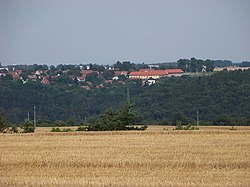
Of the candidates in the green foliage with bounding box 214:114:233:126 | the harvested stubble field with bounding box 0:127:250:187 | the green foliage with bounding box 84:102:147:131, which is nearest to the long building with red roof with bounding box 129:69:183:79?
the green foliage with bounding box 214:114:233:126

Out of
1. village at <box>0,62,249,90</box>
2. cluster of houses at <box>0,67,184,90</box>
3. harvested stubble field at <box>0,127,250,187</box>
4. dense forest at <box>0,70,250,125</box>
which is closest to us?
harvested stubble field at <box>0,127,250,187</box>

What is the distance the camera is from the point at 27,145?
33625 millimetres

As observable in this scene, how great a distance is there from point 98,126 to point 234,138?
49.2 ft

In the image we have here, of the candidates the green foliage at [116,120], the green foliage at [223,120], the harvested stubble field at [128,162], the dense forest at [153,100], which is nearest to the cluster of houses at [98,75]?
the dense forest at [153,100]

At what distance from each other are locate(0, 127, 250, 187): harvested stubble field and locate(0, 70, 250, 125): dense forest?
32844 mm

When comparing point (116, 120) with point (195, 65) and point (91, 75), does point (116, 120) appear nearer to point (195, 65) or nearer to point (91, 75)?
point (91, 75)

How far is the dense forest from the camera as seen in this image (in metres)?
77.0

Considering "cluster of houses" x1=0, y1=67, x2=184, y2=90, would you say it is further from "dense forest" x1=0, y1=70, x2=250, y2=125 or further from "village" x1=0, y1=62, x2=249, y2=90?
"dense forest" x1=0, y1=70, x2=250, y2=125

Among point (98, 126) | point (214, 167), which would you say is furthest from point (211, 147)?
point (98, 126)

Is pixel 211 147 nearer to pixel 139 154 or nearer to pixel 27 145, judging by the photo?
pixel 139 154

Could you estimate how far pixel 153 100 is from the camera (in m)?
86.6

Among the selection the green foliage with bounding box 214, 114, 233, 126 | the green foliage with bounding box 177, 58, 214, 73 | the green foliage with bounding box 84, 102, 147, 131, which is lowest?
the green foliage with bounding box 214, 114, 233, 126

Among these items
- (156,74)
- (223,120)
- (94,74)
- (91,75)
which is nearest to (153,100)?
(223,120)

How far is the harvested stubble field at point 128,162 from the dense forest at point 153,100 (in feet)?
108
